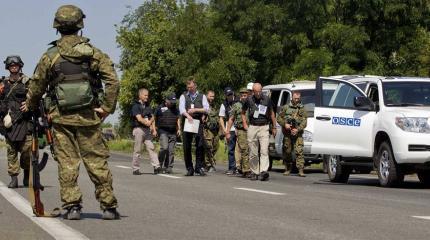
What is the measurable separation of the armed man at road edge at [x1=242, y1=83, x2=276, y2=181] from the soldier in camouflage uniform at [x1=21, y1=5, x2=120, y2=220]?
9.71 meters

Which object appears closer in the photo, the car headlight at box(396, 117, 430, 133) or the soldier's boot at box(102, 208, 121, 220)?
the soldier's boot at box(102, 208, 121, 220)

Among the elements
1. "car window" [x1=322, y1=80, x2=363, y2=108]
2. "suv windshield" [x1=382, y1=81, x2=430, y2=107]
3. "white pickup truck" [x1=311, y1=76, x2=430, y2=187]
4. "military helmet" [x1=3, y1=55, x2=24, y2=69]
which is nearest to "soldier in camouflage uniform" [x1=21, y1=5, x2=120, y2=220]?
"military helmet" [x1=3, y1=55, x2=24, y2=69]

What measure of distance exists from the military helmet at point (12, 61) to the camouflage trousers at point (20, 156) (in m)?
1.19

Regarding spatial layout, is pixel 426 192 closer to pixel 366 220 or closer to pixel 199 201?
pixel 199 201

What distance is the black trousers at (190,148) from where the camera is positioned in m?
21.2

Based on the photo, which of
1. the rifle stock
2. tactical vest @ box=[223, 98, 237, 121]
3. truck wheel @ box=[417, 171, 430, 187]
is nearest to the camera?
the rifle stock

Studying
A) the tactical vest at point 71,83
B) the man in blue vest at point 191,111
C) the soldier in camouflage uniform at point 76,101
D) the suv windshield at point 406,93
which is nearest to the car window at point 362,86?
the suv windshield at point 406,93

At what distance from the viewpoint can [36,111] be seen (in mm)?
10766

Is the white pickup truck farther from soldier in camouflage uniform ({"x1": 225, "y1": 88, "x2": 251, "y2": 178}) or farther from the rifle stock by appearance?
the rifle stock

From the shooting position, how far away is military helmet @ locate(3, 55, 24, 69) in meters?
15.6

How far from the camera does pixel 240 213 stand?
11.3 meters

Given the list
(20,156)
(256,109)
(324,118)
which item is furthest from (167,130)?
(20,156)

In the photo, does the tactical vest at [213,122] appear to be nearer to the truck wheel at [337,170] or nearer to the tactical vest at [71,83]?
the truck wheel at [337,170]

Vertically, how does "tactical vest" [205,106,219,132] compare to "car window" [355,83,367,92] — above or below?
below
